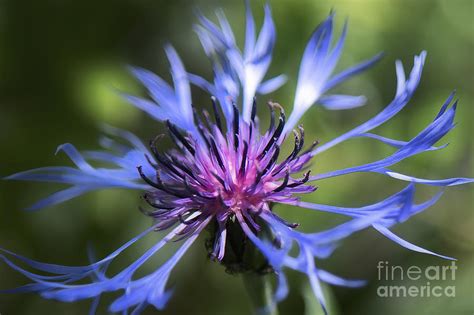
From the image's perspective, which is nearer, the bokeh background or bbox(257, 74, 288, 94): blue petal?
bbox(257, 74, 288, 94): blue petal

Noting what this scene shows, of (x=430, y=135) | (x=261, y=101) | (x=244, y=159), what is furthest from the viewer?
(x=261, y=101)

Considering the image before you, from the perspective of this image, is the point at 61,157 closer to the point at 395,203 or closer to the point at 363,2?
the point at 363,2

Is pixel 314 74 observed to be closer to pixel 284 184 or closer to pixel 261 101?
pixel 284 184

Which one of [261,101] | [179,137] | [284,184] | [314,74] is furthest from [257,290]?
[261,101]

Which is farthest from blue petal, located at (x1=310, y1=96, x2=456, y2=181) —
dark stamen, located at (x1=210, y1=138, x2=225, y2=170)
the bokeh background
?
the bokeh background

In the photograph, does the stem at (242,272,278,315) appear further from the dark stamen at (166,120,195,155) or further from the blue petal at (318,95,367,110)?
the blue petal at (318,95,367,110)

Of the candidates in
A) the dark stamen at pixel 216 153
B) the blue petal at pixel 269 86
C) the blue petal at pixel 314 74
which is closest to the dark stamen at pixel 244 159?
the dark stamen at pixel 216 153

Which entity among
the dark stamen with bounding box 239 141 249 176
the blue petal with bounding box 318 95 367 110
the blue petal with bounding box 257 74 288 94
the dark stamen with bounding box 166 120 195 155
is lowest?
the dark stamen with bounding box 239 141 249 176

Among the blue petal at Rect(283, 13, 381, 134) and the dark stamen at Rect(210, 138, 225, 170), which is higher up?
the blue petal at Rect(283, 13, 381, 134)

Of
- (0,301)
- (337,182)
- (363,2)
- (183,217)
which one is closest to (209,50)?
(183,217)

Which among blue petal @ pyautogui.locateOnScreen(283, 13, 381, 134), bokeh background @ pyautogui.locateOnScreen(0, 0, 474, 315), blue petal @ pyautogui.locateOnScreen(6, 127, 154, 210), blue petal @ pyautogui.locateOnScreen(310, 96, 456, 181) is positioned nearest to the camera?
blue petal @ pyautogui.locateOnScreen(310, 96, 456, 181)
